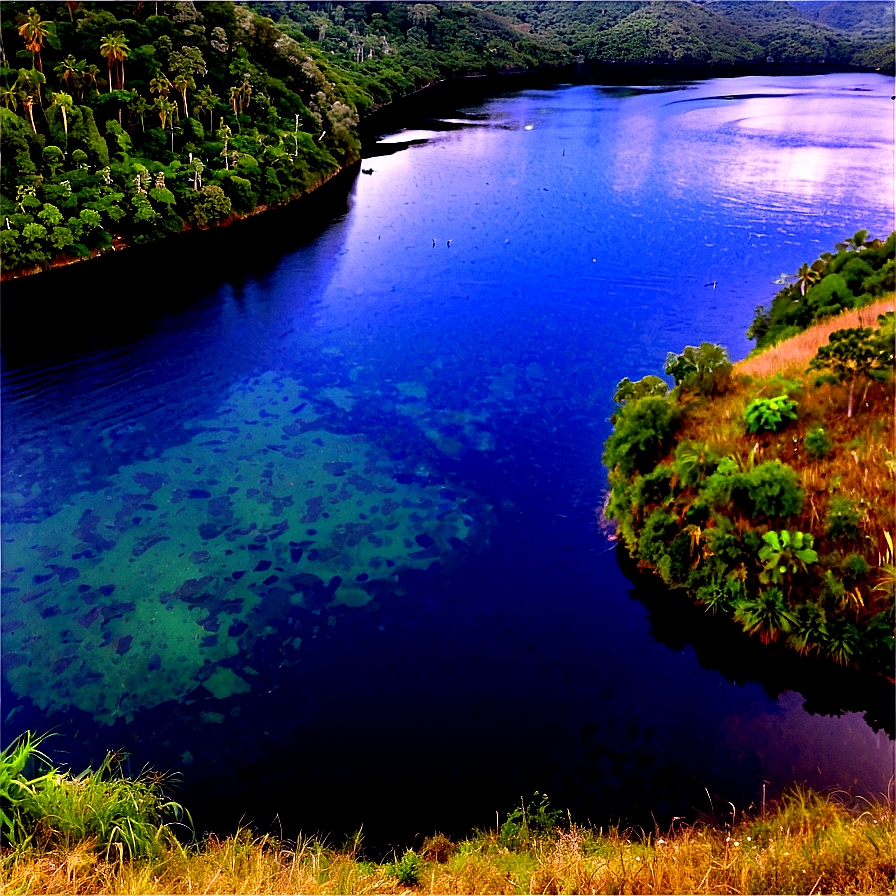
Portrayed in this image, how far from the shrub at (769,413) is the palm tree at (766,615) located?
6441 mm

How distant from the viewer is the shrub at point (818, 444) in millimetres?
24312

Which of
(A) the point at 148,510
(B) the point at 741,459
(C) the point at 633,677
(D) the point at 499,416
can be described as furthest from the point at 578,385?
(A) the point at 148,510

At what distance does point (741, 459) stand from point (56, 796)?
74.7 ft

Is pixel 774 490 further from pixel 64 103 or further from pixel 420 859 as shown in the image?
pixel 64 103

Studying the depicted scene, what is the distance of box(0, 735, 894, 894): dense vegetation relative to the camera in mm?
12438

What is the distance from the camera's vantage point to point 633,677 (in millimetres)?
22297

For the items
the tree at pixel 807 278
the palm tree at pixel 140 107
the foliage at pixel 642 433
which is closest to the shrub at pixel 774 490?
the foliage at pixel 642 433

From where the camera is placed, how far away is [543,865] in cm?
1383

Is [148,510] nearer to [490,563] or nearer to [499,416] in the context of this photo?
[490,563]

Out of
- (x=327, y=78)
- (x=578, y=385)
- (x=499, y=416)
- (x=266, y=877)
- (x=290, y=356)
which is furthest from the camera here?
(x=327, y=78)

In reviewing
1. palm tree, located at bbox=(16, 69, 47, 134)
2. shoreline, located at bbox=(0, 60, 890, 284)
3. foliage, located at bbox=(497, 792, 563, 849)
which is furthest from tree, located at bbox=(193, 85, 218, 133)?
foliage, located at bbox=(497, 792, 563, 849)

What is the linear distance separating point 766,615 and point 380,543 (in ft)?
47.4

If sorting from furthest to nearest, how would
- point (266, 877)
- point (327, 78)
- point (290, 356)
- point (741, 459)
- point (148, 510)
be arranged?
point (327, 78) < point (290, 356) < point (148, 510) < point (741, 459) < point (266, 877)

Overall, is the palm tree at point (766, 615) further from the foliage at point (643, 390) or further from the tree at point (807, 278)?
the tree at point (807, 278)
